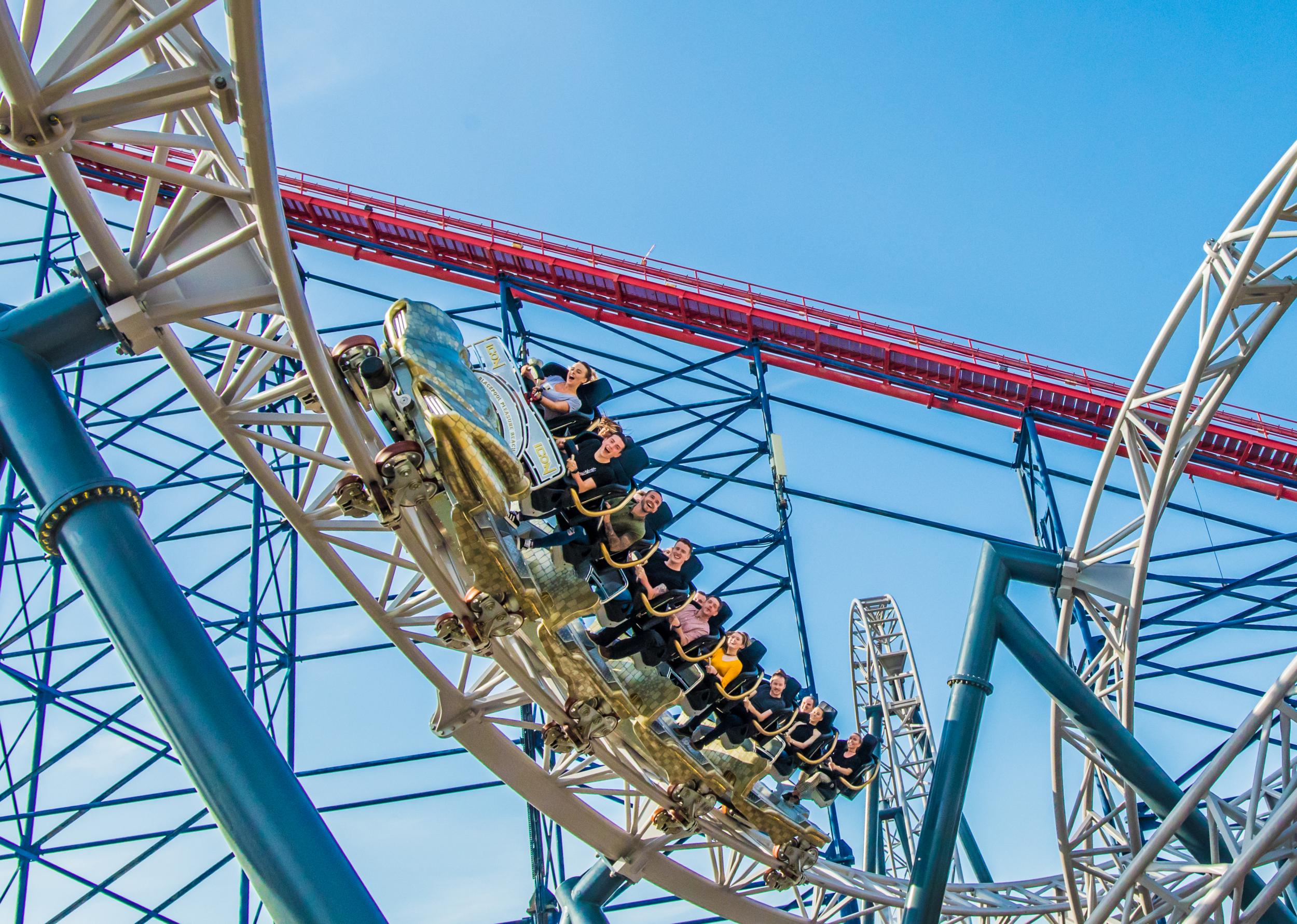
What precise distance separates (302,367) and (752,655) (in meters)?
3.08

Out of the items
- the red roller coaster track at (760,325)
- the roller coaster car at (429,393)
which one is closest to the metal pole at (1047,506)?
the red roller coaster track at (760,325)

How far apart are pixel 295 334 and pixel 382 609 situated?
1.77m

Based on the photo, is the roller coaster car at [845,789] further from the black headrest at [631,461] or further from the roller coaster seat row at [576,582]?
the black headrest at [631,461]

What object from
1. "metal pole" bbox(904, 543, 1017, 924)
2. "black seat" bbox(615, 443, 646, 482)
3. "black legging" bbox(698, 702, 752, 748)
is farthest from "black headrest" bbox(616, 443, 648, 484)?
"metal pole" bbox(904, 543, 1017, 924)

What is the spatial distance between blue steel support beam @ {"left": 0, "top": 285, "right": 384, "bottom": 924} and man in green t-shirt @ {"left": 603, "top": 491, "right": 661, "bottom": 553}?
102 inches

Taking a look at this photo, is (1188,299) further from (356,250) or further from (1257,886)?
(356,250)

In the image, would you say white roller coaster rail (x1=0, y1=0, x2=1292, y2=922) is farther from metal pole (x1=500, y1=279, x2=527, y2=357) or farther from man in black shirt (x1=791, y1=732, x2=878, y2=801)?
metal pole (x1=500, y1=279, x2=527, y2=357)

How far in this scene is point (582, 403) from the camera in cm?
703

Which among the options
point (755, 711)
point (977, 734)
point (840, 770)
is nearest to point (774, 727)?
point (755, 711)

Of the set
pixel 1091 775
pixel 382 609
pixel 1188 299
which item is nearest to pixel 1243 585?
pixel 1091 775

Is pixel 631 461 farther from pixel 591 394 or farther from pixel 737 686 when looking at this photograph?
pixel 737 686

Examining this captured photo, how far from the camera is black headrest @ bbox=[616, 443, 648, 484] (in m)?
6.77

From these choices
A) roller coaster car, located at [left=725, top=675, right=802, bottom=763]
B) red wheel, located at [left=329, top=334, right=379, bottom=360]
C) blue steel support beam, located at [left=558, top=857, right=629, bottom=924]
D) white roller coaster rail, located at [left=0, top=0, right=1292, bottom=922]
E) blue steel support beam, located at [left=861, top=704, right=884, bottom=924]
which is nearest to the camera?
white roller coaster rail, located at [left=0, top=0, right=1292, bottom=922]

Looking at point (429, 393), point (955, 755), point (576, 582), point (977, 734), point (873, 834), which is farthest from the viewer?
point (873, 834)
